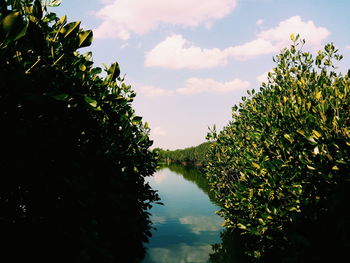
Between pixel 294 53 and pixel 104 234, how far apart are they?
31.4 ft

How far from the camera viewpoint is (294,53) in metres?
9.93

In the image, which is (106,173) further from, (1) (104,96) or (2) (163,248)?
(2) (163,248)

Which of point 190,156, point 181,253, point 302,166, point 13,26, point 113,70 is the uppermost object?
point 113,70

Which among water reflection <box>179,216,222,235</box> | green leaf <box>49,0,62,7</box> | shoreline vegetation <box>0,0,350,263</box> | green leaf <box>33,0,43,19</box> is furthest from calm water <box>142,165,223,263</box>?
green leaf <box>33,0,43,19</box>

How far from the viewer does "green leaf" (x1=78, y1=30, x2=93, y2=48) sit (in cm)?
247

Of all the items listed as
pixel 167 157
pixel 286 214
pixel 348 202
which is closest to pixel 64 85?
pixel 348 202

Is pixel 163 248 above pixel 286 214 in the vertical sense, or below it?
below

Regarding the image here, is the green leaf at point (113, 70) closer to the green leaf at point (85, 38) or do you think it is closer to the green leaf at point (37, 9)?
the green leaf at point (85, 38)

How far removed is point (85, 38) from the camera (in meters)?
2.49

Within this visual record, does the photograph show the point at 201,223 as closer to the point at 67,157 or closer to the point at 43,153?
the point at 67,157

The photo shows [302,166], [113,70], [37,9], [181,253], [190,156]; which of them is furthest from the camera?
[190,156]

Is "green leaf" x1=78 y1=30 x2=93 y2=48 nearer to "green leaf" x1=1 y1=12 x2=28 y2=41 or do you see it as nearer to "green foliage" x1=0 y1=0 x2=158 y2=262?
"green foliage" x1=0 y1=0 x2=158 y2=262

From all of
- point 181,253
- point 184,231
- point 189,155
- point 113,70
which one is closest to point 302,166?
point 113,70

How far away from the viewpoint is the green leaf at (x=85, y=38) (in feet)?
8.12
